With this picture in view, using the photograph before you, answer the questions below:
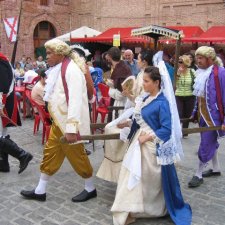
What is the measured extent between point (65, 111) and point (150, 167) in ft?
3.56

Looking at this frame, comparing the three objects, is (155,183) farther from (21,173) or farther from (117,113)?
(21,173)

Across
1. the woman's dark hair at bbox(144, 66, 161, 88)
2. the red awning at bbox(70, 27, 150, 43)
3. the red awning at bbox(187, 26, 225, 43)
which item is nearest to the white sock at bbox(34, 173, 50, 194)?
the woman's dark hair at bbox(144, 66, 161, 88)

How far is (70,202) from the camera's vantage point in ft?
13.9

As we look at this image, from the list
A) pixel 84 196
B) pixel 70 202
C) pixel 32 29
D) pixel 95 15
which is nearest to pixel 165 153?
pixel 84 196

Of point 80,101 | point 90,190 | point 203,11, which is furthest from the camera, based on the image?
point 203,11

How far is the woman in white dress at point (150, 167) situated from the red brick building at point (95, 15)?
1504cm

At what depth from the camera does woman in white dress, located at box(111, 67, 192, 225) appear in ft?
11.6

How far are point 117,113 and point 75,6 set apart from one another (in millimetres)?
18847

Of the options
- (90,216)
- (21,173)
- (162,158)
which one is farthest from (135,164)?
(21,173)

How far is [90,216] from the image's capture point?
12.7 ft

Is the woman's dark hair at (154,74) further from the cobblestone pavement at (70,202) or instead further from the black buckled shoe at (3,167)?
the black buckled shoe at (3,167)

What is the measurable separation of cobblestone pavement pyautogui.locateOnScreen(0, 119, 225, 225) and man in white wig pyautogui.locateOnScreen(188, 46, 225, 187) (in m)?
0.35

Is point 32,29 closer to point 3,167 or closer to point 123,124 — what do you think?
point 3,167

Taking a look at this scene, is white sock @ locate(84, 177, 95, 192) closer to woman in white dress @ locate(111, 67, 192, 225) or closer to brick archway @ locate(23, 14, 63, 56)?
woman in white dress @ locate(111, 67, 192, 225)
